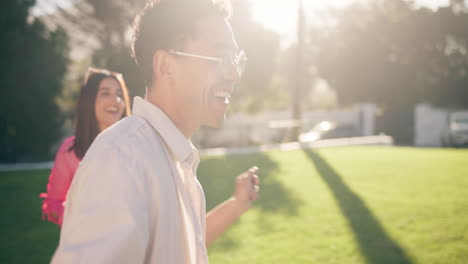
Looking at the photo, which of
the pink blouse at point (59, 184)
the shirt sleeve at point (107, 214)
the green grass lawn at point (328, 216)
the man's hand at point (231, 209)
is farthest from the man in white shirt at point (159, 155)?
the green grass lawn at point (328, 216)

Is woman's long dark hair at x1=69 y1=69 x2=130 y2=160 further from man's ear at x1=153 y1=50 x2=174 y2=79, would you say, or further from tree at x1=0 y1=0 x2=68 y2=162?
tree at x1=0 y1=0 x2=68 y2=162

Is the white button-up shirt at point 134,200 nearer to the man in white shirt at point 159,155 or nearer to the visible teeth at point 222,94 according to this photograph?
the man in white shirt at point 159,155

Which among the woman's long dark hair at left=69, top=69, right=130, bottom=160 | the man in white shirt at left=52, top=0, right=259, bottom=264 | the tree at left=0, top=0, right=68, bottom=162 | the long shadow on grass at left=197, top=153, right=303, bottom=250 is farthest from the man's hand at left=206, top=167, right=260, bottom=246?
the tree at left=0, top=0, right=68, bottom=162

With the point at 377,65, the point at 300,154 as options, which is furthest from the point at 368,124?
the point at 300,154

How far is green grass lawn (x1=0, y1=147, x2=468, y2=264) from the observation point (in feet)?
15.2

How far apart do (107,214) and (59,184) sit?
2510 millimetres

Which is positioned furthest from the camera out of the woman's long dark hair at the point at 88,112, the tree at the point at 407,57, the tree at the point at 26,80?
the tree at the point at 407,57

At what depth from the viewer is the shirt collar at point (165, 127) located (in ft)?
4.54

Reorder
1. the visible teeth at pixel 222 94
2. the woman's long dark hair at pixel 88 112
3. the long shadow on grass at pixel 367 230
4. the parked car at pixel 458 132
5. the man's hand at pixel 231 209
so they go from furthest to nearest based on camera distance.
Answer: the parked car at pixel 458 132, the long shadow on grass at pixel 367 230, the woman's long dark hair at pixel 88 112, the man's hand at pixel 231 209, the visible teeth at pixel 222 94

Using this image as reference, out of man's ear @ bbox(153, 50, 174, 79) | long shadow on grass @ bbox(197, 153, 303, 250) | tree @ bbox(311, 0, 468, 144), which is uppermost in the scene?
tree @ bbox(311, 0, 468, 144)

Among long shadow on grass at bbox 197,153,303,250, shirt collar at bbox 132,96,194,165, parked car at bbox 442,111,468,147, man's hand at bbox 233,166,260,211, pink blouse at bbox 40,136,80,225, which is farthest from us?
parked car at bbox 442,111,468,147

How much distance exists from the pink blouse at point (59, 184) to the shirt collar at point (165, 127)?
213cm

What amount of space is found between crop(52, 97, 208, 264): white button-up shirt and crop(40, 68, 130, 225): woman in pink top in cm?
219

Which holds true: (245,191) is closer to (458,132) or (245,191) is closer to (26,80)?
(26,80)
